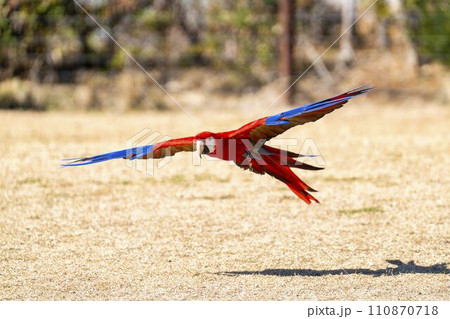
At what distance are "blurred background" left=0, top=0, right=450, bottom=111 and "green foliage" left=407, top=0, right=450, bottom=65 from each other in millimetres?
18

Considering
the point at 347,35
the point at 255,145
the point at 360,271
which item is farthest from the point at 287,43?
the point at 255,145

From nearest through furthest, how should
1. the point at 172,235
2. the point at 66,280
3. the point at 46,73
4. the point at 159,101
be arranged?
the point at 66,280, the point at 172,235, the point at 159,101, the point at 46,73

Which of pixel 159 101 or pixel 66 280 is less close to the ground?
pixel 159 101

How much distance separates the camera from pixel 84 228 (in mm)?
5941

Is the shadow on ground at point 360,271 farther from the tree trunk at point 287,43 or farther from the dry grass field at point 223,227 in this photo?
the tree trunk at point 287,43

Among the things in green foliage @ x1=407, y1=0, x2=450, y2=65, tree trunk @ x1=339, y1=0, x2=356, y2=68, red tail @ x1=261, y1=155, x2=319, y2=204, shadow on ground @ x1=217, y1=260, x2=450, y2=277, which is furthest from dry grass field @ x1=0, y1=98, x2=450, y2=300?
tree trunk @ x1=339, y1=0, x2=356, y2=68

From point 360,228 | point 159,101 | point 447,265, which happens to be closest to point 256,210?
point 360,228

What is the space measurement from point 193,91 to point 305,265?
8.89 m

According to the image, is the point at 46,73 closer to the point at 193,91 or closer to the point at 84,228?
the point at 193,91

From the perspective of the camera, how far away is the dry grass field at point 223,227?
462 cm

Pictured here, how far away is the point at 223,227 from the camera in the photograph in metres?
5.95

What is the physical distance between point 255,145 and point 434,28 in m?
9.50

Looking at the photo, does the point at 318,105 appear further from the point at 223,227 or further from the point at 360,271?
the point at 223,227

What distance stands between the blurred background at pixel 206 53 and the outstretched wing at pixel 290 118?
26.7 ft
